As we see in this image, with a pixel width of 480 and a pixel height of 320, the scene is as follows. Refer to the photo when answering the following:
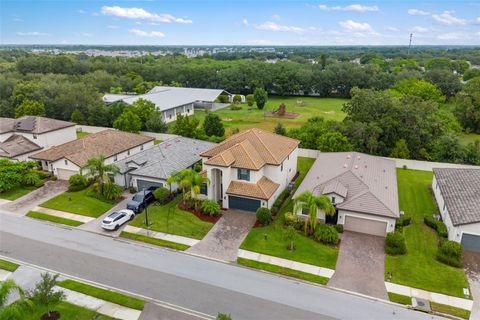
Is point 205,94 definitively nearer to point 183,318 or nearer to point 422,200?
point 422,200

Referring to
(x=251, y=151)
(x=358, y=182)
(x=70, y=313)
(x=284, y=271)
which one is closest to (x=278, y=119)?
(x=251, y=151)

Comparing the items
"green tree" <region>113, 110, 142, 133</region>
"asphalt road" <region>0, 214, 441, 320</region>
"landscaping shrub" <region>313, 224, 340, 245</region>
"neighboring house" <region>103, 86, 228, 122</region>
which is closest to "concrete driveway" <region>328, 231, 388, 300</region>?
"landscaping shrub" <region>313, 224, 340, 245</region>

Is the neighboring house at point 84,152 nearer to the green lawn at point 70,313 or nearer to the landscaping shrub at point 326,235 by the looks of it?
the green lawn at point 70,313

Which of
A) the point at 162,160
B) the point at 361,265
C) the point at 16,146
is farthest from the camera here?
the point at 16,146

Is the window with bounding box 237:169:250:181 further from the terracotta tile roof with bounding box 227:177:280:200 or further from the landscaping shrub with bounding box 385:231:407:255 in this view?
the landscaping shrub with bounding box 385:231:407:255

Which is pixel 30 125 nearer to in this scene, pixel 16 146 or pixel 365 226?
pixel 16 146
